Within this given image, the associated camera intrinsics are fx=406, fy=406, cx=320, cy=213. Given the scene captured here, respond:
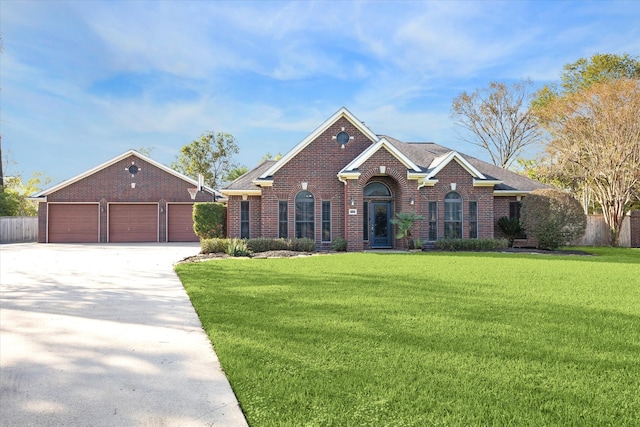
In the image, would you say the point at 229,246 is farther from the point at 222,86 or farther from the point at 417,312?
the point at 222,86

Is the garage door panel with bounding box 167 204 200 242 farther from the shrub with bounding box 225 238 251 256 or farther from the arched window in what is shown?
the arched window

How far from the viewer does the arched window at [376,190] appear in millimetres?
19047

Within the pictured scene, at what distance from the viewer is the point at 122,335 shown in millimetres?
5055

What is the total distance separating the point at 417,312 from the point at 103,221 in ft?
85.4

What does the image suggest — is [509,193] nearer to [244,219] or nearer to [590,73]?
[244,219]

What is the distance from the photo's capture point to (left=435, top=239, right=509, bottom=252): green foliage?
59.2 feet

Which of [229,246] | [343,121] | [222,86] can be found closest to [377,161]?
[343,121]

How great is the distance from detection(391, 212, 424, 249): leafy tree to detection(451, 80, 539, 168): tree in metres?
21.4

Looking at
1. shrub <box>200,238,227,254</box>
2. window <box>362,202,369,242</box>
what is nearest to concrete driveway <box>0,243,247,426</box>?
shrub <box>200,238,227,254</box>

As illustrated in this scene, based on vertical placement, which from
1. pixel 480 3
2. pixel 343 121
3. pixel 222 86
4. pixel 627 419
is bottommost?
pixel 627 419

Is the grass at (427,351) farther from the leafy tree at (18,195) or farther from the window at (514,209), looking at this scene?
the leafy tree at (18,195)

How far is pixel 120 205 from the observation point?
89.0 ft

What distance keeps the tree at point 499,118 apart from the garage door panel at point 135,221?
26346 millimetres

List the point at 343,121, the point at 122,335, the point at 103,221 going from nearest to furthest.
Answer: the point at 122,335, the point at 343,121, the point at 103,221
